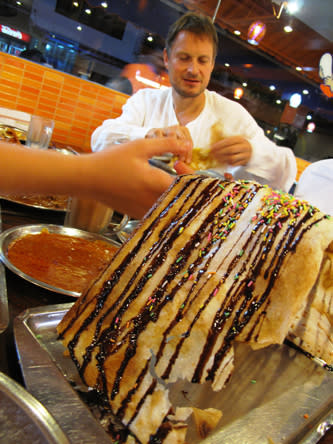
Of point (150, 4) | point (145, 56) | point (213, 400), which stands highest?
point (150, 4)

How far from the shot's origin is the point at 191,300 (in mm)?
747

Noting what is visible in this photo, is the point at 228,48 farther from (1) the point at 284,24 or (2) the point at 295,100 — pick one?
(2) the point at 295,100

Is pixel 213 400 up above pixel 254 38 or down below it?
below

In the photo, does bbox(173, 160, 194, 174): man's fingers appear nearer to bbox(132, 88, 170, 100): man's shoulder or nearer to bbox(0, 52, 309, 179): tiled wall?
bbox(132, 88, 170, 100): man's shoulder

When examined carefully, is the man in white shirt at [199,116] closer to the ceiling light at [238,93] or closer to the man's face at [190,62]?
the man's face at [190,62]

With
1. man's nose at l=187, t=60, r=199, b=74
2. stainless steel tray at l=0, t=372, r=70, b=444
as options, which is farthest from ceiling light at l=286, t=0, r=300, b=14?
stainless steel tray at l=0, t=372, r=70, b=444

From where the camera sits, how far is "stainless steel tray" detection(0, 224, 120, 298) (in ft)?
3.28

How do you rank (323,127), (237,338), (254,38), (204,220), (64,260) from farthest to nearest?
1. (323,127)
2. (254,38)
3. (64,260)
4. (204,220)
5. (237,338)

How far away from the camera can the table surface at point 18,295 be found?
730 millimetres

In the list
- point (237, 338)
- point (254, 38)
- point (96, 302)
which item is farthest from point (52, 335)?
point (254, 38)

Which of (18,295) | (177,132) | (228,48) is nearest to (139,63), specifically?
(228,48)

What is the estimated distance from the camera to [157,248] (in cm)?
83

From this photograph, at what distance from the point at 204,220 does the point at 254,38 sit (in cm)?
553

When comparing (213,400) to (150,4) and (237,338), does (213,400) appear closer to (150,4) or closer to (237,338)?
(237,338)
